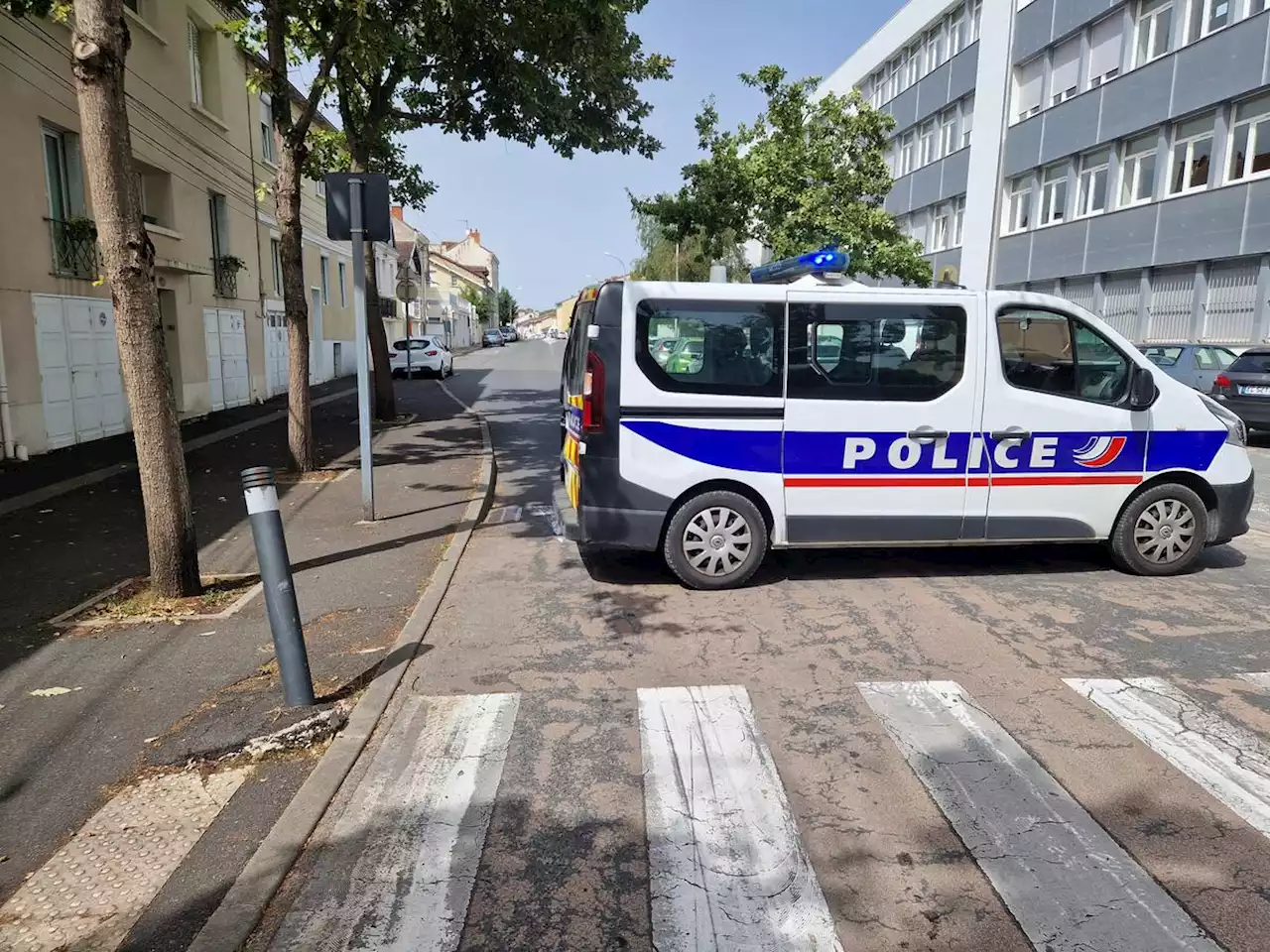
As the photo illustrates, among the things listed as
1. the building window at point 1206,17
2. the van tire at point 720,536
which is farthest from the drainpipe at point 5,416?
the building window at point 1206,17

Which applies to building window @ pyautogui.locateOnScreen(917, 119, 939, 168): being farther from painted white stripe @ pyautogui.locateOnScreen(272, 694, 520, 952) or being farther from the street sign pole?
painted white stripe @ pyautogui.locateOnScreen(272, 694, 520, 952)

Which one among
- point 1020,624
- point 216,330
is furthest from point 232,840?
point 216,330

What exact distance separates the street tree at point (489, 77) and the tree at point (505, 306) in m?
98.0

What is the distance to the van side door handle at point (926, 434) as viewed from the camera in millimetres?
5805

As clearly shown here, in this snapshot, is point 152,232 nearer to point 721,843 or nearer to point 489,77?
point 489,77

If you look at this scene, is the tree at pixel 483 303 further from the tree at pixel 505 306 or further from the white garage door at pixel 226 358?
the white garage door at pixel 226 358

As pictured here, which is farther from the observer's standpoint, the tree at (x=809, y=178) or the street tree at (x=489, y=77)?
the tree at (x=809, y=178)

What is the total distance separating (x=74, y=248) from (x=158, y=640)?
958cm

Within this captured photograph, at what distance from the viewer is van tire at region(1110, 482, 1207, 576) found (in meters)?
6.18

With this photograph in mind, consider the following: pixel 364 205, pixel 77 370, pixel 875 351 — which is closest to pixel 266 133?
pixel 77 370

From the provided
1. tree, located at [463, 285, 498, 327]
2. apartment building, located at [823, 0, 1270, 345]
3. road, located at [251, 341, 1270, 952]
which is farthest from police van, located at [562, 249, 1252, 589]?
tree, located at [463, 285, 498, 327]

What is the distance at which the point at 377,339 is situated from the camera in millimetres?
14852

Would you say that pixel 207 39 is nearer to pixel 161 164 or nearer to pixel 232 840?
pixel 161 164

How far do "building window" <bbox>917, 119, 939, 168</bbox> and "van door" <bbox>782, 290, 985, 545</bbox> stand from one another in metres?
27.9
